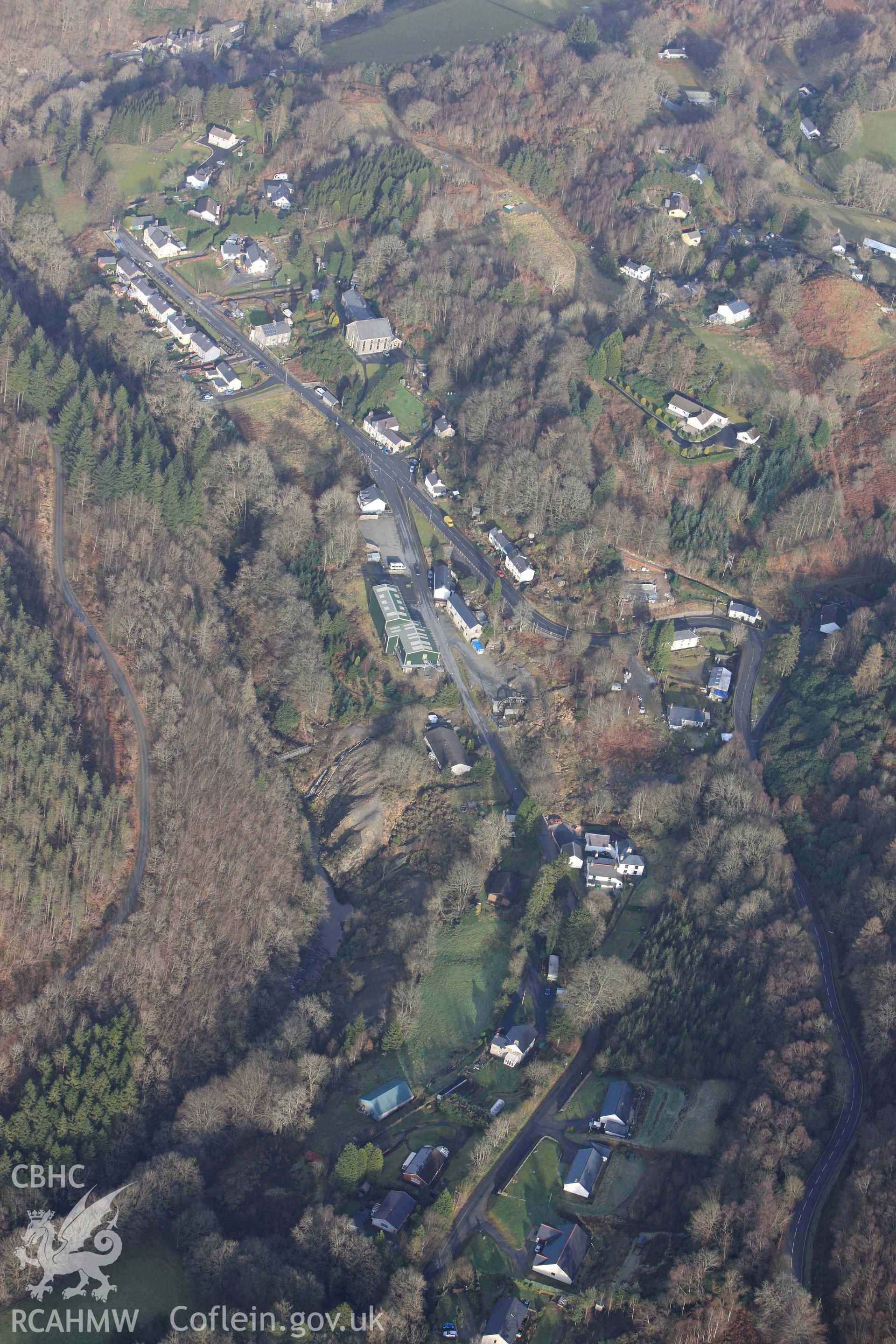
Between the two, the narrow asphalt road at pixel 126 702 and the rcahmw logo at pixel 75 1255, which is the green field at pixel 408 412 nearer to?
the narrow asphalt road at pixel 126 702

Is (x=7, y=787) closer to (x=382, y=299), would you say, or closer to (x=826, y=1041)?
Answer: (x=826, y=1041)

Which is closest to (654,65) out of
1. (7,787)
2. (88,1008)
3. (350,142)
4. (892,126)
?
(892,126)

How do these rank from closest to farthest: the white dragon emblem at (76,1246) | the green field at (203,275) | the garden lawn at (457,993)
Result: the white dragon emblem at (76,1246), the garden lawn at (457,993), the green field at (203,275)

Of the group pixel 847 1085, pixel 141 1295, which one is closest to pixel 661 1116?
pixel 847 1085

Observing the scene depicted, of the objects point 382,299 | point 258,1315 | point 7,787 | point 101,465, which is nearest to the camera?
point 258,1315

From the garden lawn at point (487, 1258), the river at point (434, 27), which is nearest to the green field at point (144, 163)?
the river at point (434, 27)

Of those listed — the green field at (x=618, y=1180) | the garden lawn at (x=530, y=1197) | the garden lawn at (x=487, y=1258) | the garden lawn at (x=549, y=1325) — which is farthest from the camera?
the green field at (x=618, y=1180)

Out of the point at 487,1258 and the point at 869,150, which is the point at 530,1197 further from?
the point at 869,150
